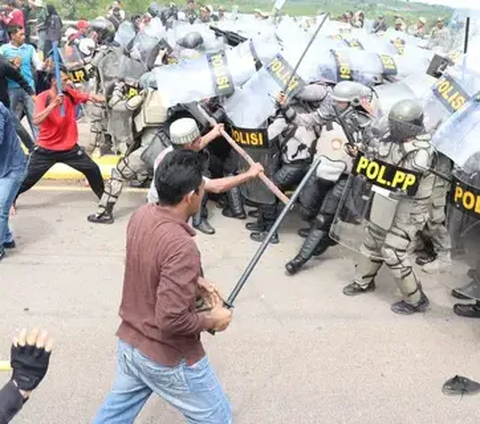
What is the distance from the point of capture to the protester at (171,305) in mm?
2527

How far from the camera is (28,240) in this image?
6.20 m

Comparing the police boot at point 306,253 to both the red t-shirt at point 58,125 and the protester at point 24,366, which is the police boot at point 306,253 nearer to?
the red t-shirt at point 58,125

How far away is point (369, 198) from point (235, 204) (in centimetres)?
208

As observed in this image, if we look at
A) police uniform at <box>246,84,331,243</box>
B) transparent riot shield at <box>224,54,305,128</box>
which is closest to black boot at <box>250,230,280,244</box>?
police uniform at <box>246,84,331,243</box>

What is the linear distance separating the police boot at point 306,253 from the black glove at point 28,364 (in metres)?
3.67

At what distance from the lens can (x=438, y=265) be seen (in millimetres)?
5715

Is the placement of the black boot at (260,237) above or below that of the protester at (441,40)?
below

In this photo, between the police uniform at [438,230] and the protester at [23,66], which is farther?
the protester at [23,66]

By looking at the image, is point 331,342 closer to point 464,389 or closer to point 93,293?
point 464,389

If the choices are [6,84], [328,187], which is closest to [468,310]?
[328,187]

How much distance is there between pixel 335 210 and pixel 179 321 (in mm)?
3257

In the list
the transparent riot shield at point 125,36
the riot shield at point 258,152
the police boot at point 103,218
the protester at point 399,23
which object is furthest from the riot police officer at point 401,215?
the protester at point 399,23

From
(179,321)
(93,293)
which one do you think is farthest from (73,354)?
(179,321)

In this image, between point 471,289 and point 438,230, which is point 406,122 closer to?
point 471,289
